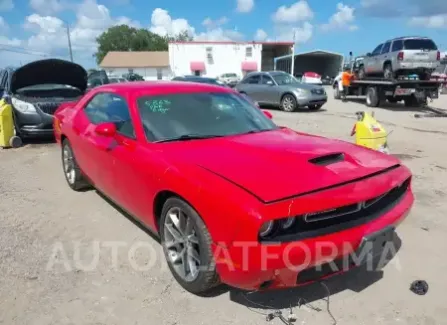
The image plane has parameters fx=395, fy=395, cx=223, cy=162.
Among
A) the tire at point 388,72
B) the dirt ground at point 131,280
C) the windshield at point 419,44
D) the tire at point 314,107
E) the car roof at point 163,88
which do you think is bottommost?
the tire at point 314,107

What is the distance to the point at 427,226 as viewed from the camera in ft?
13.0

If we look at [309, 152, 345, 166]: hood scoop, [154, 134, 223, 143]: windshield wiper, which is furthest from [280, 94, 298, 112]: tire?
[309, 152, 345, 166]: hood scoop

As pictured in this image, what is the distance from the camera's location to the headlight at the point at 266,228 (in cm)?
222

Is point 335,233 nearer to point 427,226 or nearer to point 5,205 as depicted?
point 427,226

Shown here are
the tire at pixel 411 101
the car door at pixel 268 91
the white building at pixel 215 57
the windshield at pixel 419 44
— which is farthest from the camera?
the white building at pixel 215 57

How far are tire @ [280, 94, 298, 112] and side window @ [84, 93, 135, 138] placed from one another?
35.0 ft

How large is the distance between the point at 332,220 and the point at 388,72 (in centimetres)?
1568

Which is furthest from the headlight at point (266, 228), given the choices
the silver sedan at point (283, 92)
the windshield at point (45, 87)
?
the silver sedan at point (283, 92)

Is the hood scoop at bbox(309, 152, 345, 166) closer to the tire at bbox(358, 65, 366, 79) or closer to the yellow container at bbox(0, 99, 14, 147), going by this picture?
the yellow container at bbox(0, 99, 14, 147)

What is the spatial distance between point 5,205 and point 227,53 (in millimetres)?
49480

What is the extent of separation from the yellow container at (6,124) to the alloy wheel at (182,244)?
6323 mm

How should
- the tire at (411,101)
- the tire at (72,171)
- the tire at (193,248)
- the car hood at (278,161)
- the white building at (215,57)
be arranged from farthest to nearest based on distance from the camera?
the white building at (215,57) < the tire at (411,101) < the tire at (72,171) < the tire at (193,248) < the car hood at (278,161)

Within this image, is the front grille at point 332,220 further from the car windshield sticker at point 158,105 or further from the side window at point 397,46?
the side window at point 397,46

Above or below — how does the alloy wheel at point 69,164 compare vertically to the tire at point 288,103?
above
